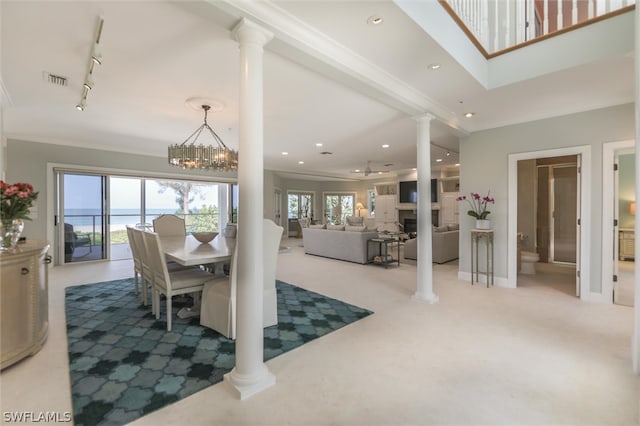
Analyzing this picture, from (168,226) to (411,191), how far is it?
25.9 ft

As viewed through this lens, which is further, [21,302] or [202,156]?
[202,156]

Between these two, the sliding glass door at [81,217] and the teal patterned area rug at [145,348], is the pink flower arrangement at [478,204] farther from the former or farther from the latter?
the sliding glass door at [81,217]

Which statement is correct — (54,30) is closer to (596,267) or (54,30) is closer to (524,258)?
(596,267)

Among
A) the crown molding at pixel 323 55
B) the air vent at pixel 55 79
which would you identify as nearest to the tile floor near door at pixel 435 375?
the crown molding at pixel 323 55

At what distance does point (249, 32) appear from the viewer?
6.15 feet

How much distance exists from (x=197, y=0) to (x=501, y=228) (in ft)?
15.4

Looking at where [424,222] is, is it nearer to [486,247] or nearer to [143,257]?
[486,247]

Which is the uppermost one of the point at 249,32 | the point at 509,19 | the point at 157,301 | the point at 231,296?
the point at 509,19

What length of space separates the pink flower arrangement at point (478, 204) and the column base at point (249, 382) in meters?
3.87

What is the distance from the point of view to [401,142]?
5.84 metres

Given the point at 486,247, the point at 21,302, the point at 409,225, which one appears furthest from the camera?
the point at 409,225

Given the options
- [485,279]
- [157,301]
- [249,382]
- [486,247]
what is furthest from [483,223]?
[157,301]

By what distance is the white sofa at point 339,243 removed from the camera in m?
6.02
